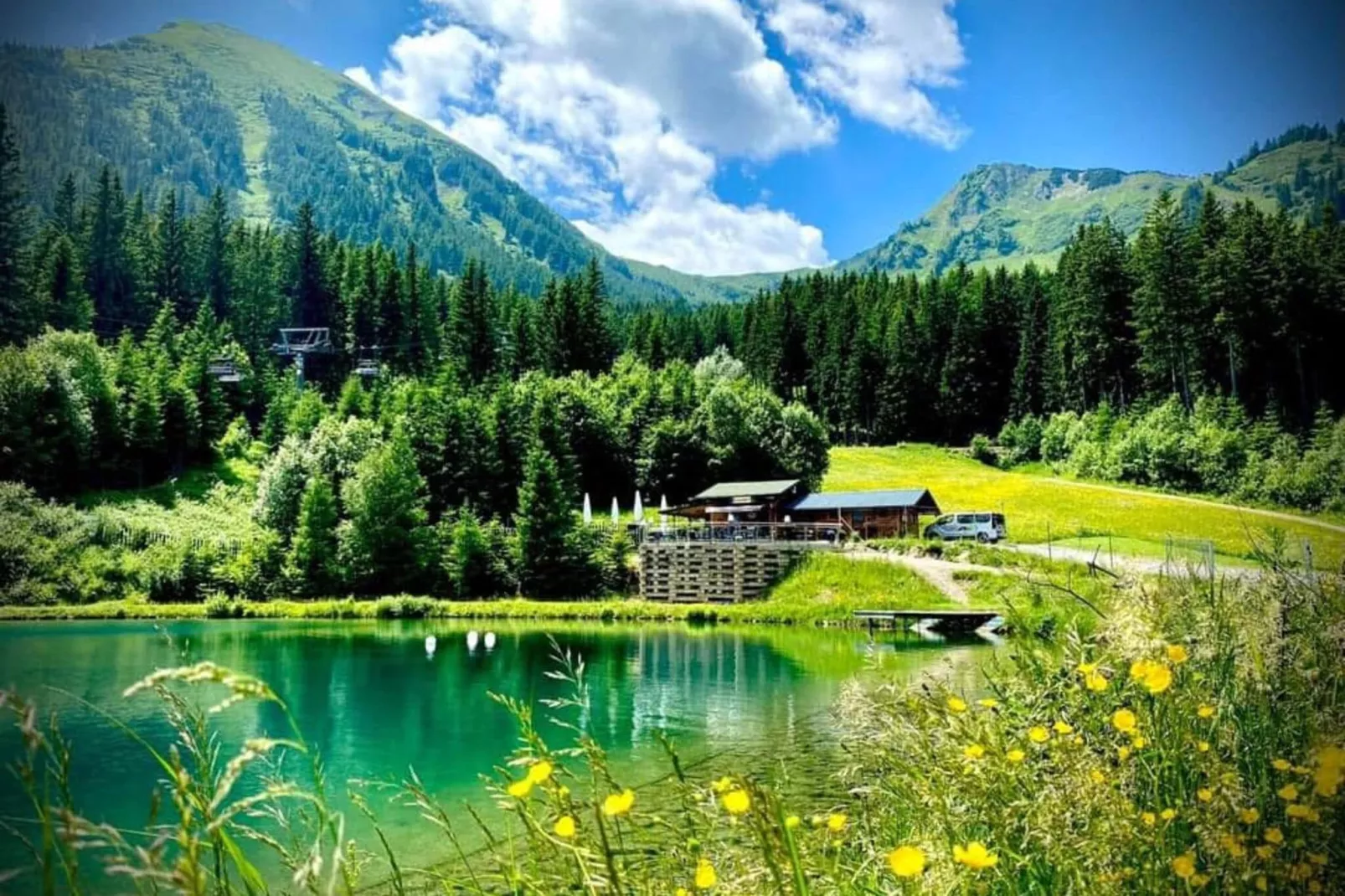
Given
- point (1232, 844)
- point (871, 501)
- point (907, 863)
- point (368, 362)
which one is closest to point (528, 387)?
point (871, 501)

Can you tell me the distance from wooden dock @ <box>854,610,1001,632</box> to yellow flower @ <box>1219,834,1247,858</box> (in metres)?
28.2

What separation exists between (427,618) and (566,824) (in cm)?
3694

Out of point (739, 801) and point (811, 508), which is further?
point (811, 508)

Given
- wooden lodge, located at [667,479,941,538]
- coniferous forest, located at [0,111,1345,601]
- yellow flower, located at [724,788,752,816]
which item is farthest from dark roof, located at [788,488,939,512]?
yellow flower, located at [724,788,752,816]

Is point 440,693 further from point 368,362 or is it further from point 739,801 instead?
point 368,362

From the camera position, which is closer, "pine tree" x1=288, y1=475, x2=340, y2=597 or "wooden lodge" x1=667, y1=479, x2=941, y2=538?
"pine tree" x1=288, y1=475, x2=340, y2=597

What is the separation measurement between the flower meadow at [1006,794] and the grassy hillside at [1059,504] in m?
0.40

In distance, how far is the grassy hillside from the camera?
4.67 meters

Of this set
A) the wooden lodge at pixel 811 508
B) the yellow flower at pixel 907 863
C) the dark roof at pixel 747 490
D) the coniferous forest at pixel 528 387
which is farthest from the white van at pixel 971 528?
the yellow flower at pixel 907 863

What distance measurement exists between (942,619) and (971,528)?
12527 mm

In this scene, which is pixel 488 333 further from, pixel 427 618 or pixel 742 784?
pixel 742 784

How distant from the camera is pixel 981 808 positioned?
7.52 feet

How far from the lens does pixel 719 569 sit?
131 feet

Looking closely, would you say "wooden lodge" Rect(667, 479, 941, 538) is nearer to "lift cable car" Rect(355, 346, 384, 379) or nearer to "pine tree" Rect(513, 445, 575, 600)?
"pine tree" Rect(513, 445, 575, 600)
